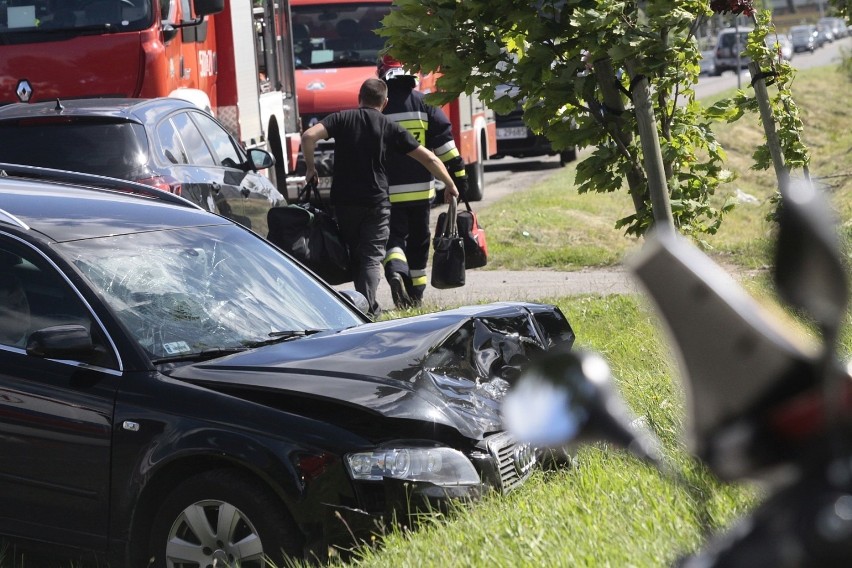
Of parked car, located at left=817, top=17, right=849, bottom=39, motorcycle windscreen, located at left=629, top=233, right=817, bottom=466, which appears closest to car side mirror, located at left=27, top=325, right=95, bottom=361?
motorcycle windscreen, located at left=629, top=233, right=817, bottom=466

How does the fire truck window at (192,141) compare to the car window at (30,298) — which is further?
the fire truck window at (192,141)

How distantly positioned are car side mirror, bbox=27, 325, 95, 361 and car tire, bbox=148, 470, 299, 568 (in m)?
0.60

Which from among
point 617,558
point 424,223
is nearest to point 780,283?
point 617,558

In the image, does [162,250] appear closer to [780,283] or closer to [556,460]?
[556,460]

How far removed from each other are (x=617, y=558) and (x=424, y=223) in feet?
21.7

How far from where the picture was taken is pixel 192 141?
359 inches

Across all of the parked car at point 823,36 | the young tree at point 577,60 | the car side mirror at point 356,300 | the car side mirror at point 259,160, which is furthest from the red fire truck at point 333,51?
the parked car at point 823,36

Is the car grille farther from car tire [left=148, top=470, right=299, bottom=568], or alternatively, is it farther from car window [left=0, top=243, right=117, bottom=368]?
car window [left=0, top=243, right=117, bottom=368]

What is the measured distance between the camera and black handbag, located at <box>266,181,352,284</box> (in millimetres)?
8508

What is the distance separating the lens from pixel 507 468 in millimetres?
4375

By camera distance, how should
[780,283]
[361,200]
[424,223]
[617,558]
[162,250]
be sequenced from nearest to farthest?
[780,283], [617,558], [162,250], [361,200], [424,223]

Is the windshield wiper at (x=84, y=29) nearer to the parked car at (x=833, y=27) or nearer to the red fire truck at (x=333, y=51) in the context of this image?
the red fire truck at (x=333, y=51)

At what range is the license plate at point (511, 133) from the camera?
23422mm

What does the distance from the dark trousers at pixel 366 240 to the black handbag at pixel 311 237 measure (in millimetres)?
76
